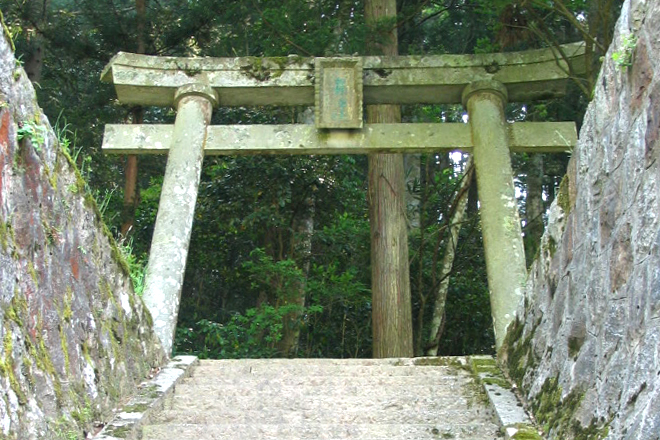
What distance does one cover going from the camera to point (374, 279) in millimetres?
9664

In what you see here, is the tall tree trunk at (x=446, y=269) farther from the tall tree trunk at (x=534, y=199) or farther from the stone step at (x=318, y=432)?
the stone step at (x=318, y=432)

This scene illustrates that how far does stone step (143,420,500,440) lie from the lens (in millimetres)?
4180

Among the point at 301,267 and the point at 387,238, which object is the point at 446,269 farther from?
the point at 301,267

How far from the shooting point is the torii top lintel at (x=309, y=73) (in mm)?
8156

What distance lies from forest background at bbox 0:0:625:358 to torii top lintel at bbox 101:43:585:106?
6.14 feet

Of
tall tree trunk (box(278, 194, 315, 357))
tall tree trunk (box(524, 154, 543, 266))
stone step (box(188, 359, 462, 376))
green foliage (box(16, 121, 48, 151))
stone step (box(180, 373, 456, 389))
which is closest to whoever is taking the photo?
green foliage (box(16, 121, 48, 151))

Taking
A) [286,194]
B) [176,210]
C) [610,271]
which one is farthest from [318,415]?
[286,194]

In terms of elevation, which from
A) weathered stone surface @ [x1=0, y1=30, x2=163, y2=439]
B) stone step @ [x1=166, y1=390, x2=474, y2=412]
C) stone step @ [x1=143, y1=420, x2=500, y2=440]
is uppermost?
weathered stone surface @ [x1=0, y1=30, x2=163, y2=439]

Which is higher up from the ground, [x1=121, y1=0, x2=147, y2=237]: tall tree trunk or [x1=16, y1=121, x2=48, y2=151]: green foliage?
[x1=121, y1=0, x2=147, y2=237]: tall tree trunk

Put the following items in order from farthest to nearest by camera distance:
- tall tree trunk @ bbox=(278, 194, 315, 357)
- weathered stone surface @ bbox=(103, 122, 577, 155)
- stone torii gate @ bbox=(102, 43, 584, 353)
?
tall tree trunk @ bbox=(278, 194, 315, 357)
weathered stone surface @ bbox=(103, 122, 577, 155)
stone torii gate @ bbox=(102, 43, 584, 353)

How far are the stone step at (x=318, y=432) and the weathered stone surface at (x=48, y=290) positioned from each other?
382mm

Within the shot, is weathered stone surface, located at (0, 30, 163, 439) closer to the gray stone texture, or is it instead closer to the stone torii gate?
the gray stone texture

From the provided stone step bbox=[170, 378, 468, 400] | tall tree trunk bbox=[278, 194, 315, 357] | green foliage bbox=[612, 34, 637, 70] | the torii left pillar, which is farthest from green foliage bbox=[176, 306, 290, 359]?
green foliage bbox=[612, 34, 637, 70]

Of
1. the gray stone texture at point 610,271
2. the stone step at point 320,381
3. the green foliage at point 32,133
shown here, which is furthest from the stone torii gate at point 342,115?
the green foliage at point 32,133
